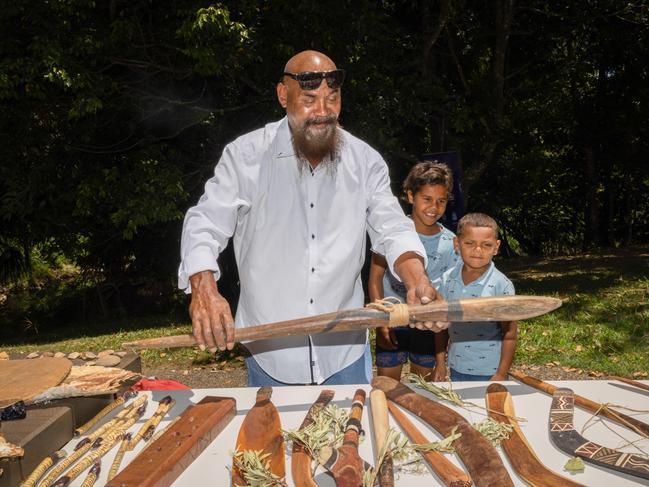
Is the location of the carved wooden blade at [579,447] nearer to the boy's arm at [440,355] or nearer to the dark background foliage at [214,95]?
the boy's arm at [440,355]

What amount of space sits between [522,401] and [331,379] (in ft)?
2.94

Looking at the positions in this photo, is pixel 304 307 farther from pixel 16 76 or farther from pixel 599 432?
pixel 16 76

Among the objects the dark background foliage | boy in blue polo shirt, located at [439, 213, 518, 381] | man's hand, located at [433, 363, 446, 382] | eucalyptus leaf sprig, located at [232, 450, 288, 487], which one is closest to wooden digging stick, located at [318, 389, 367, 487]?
eucalyptus leaf sprig, located at [232, 450, 288, 487]

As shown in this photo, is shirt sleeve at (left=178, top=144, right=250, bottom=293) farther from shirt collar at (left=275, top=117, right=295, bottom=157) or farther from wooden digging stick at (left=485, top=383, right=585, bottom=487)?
wooden digging stick at (left=485, top=383, right=585, bottom=487)

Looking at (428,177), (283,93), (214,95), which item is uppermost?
(214,95)

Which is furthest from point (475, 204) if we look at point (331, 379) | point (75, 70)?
point (331, 379)

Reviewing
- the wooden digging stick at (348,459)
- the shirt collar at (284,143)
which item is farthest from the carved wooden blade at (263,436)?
the shirt collar at (284,143)

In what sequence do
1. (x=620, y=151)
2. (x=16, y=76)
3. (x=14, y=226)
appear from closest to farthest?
(x=16, y=76) < (x=14, y=226) < (x=620, y=151)

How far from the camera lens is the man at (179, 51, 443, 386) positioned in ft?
8.99

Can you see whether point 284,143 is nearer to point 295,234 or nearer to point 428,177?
point 295,234

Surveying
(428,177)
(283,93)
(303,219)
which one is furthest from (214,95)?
(303,219)

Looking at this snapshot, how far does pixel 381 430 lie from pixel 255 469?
471 millimetres

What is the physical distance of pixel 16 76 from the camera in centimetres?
768

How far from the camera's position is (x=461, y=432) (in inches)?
80.4
